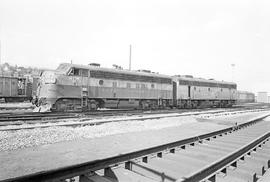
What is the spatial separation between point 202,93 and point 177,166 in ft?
82.0

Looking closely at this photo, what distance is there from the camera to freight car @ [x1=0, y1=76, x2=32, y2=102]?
27.1 metres

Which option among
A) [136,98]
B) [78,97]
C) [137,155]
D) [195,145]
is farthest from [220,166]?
[136,98]

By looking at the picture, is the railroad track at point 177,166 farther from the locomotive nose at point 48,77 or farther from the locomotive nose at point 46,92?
the locomotive nose at point 48,77

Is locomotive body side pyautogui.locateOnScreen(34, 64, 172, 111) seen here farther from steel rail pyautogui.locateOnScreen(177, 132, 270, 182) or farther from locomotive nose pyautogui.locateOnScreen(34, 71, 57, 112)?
steel rail pyautogui.locateOnScreen(177, 132, 270, 182)

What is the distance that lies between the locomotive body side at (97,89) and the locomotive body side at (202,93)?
3751 mm

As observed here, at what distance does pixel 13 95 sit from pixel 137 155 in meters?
27.9

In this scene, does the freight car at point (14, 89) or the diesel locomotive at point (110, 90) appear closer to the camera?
the diesel locomotive at point (110, 90)

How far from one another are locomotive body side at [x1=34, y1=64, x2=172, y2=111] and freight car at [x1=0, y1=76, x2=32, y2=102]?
560 inches

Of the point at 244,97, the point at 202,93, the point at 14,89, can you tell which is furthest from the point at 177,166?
the point at 244,97

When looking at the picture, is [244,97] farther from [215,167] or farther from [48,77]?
[215,167]

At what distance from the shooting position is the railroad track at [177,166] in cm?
386

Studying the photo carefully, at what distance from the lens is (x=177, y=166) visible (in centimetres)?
495

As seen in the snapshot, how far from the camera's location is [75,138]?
8484 mm

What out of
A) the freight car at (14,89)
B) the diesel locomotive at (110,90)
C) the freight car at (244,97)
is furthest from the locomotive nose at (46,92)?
the freight car at (244,97)
